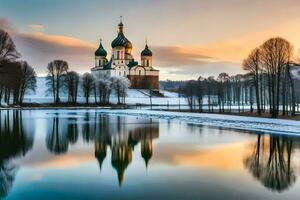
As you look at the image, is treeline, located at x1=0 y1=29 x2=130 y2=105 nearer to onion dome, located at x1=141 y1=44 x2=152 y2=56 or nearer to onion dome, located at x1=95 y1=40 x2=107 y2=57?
onion dome, located at x1=95 y1=40 x2=107 y2=57

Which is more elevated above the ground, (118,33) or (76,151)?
(118,33)

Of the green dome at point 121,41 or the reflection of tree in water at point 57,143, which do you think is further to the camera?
the green dome at point 121,41

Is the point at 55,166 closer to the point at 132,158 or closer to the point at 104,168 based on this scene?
the point at 104,168

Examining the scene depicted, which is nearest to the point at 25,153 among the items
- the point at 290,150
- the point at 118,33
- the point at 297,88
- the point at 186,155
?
the point at 186,155

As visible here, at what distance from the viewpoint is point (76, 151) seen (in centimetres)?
1722

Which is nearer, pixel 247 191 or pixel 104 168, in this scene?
pixel 247 191

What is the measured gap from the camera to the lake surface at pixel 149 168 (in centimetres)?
1018

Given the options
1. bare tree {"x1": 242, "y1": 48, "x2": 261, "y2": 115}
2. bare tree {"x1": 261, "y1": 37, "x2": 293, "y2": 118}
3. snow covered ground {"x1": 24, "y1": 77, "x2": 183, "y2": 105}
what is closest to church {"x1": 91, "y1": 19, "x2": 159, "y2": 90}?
snow covered ground {"x1": 24, "y1": 77, "x2": 183, "y2": 105}

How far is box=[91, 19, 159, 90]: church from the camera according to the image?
406 feet

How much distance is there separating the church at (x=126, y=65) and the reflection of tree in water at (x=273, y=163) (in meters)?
102

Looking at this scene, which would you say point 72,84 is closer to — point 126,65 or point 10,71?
point 10,71

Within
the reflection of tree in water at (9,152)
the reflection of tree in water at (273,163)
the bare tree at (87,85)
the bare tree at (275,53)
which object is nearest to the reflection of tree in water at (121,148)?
the reflection of tree in water at (9,152)

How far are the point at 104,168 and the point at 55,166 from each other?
69.3 inches

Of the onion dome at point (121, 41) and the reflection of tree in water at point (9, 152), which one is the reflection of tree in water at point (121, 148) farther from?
the onion dome at point (121, 41)
